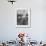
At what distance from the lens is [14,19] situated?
5137 mm

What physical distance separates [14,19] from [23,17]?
365mm

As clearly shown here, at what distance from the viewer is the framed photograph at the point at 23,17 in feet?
16.9

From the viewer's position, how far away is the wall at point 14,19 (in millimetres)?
5121

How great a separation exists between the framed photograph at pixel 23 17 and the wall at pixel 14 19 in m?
0.12

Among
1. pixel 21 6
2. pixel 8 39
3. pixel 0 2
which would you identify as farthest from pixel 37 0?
pixel 8 39

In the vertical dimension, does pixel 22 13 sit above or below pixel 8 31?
above

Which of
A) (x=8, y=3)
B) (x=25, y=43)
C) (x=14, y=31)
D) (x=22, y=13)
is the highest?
(x=8, y=3)

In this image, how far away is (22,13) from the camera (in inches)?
204

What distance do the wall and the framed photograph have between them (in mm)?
118

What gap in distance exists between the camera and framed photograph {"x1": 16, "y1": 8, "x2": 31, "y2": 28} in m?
5.15

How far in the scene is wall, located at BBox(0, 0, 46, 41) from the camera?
16.8 ft

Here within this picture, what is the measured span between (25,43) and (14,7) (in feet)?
5.46

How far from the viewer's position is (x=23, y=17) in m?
5.18

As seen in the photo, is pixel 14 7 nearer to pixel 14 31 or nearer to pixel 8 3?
pixel 8 3
